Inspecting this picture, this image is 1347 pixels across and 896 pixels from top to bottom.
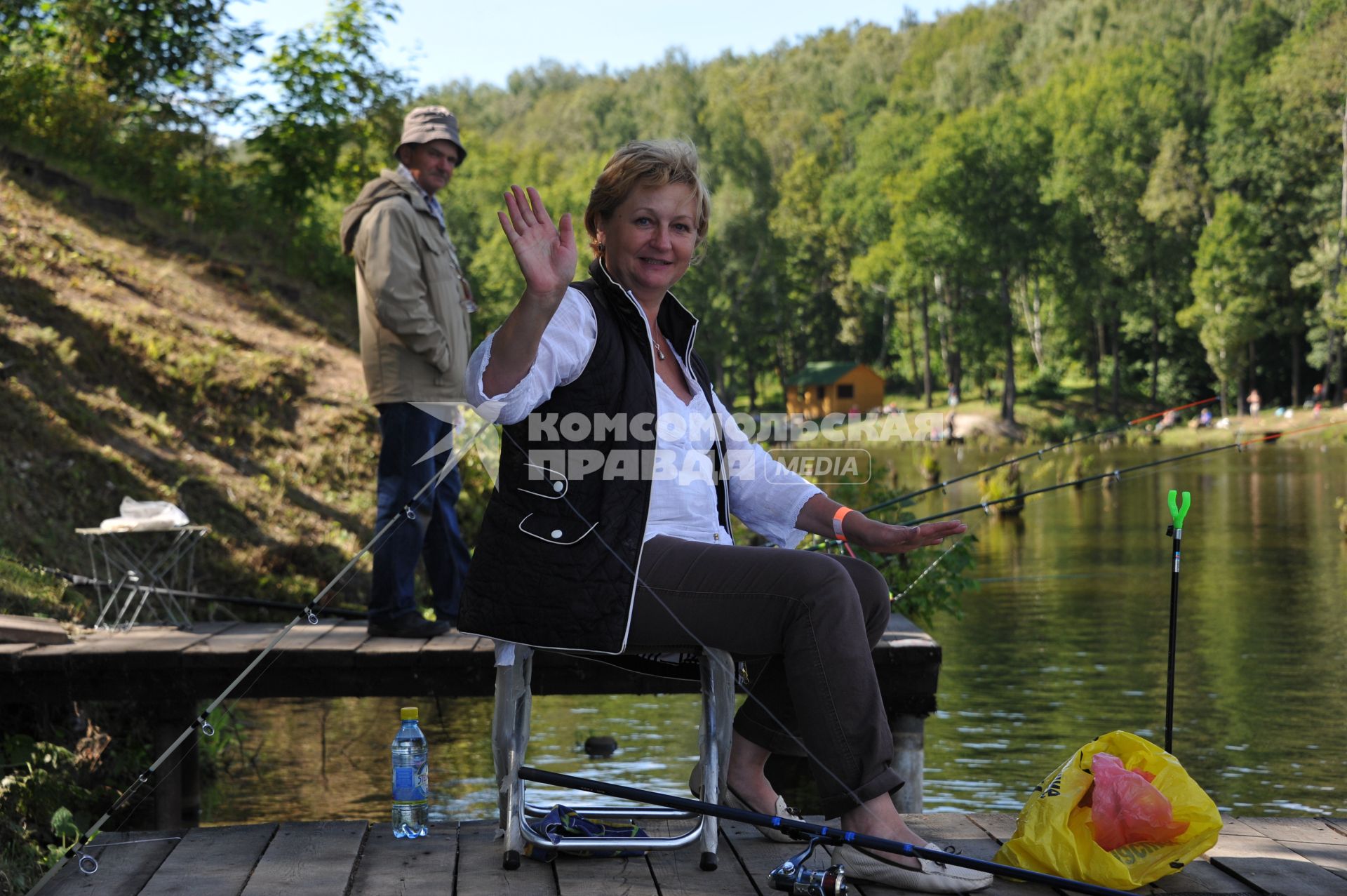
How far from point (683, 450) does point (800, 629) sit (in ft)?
1.58

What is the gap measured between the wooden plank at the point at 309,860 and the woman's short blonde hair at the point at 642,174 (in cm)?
145

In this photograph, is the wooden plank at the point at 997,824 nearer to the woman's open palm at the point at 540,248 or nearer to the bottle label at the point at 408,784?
the bottle label at the point at 408,784

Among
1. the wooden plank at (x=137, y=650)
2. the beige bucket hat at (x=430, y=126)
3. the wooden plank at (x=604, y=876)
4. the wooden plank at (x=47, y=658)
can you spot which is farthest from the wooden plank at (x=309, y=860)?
the beige bucket hat at (x=430, y=126)

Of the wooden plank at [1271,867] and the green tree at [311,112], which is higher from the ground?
the green tree at [311,112]

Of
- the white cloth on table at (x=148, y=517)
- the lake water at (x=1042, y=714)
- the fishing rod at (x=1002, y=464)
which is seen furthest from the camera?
the lake water at (x=1042, y=714)

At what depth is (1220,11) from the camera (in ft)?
213

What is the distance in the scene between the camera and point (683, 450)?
3.14 metres

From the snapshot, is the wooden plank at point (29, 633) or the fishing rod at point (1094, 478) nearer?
the fishing rod at point (1094, 478)

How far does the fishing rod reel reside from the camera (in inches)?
110

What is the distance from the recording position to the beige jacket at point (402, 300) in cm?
519

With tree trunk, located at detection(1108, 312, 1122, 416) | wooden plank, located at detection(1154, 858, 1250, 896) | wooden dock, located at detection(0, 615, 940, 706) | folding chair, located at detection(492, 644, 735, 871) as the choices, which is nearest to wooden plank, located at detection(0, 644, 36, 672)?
wooden dock, located at detection(0, 615, 940, 706)

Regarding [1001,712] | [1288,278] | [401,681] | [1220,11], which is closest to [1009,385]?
[1288,278]

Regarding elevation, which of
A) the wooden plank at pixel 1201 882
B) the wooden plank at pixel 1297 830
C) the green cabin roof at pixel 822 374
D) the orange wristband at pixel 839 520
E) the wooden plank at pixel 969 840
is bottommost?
the wooden plank at pixel 1297 830

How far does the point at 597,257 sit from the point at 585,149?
3351 inches
